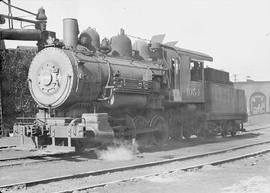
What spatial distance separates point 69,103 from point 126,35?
127 inches

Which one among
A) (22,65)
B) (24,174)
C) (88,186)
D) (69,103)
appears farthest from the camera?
(22,65)

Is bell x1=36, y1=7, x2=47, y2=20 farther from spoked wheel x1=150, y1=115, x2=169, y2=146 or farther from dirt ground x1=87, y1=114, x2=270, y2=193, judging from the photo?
dirt ground x1=87, y1=114, x2=270, y2=193

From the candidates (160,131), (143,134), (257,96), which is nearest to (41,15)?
(160,131)

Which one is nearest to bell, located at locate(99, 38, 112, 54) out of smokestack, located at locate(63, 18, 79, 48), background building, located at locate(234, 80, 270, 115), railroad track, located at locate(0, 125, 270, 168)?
smokestack, located at locate(63, 18, 79, 48)

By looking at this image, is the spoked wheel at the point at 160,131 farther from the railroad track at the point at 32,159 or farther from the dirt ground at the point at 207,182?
the dirt ground at the point at 207,182

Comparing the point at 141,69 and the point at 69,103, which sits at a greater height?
the point at 141,69

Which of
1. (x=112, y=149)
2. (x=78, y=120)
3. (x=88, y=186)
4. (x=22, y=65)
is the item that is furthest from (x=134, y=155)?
(x=22, y=65)

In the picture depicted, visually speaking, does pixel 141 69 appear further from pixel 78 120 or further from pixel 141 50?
pixel 78 120

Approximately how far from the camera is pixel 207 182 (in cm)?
714

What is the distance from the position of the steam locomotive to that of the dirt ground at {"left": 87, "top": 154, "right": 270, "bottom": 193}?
297 cm

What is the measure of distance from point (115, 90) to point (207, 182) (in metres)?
4.72

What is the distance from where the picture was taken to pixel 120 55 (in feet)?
41.8

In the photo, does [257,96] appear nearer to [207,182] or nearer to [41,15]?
[41,15]

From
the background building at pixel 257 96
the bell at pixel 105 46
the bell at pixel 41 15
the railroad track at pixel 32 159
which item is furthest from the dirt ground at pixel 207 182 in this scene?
the background building at pixel 257 96
